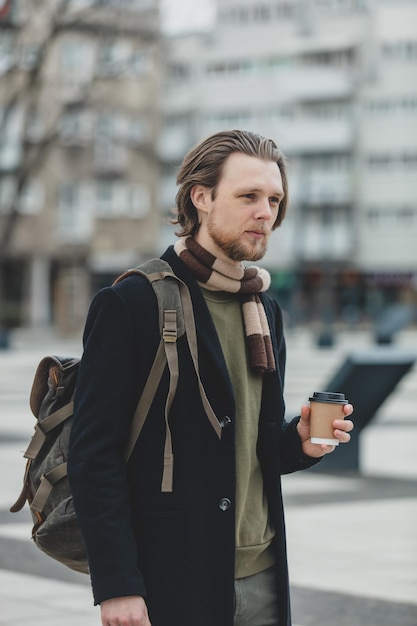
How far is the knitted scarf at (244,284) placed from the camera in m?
3.14

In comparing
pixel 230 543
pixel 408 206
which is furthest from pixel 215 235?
pixel 408 206

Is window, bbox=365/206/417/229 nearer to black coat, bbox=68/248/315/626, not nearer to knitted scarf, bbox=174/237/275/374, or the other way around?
knitted scarf, bbox=174/237/275/374

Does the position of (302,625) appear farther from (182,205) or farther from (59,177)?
(59,177)

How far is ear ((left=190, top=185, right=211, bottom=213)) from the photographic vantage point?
318cm

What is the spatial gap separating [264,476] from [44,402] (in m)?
0.54

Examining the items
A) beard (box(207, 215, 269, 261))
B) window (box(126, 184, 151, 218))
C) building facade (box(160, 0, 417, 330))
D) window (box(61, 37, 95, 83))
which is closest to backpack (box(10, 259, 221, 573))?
beard (box(207, 215, 269, 261))

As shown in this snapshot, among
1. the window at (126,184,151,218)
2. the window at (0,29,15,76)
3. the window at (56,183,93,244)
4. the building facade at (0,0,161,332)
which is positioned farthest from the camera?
the window at (126,184,151,218)

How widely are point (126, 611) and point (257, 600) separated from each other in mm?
375

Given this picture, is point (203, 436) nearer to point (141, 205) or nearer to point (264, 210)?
point (264, 210)

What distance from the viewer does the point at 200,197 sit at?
3.19 m

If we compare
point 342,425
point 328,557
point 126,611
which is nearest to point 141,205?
point 328,557

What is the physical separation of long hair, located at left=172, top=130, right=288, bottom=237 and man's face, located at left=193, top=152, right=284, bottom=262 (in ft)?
0.05

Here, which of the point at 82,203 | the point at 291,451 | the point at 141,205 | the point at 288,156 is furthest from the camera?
the point at 288,156

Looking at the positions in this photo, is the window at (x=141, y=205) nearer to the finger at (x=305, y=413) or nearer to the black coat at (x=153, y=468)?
the finger at (x=305, y=413)
